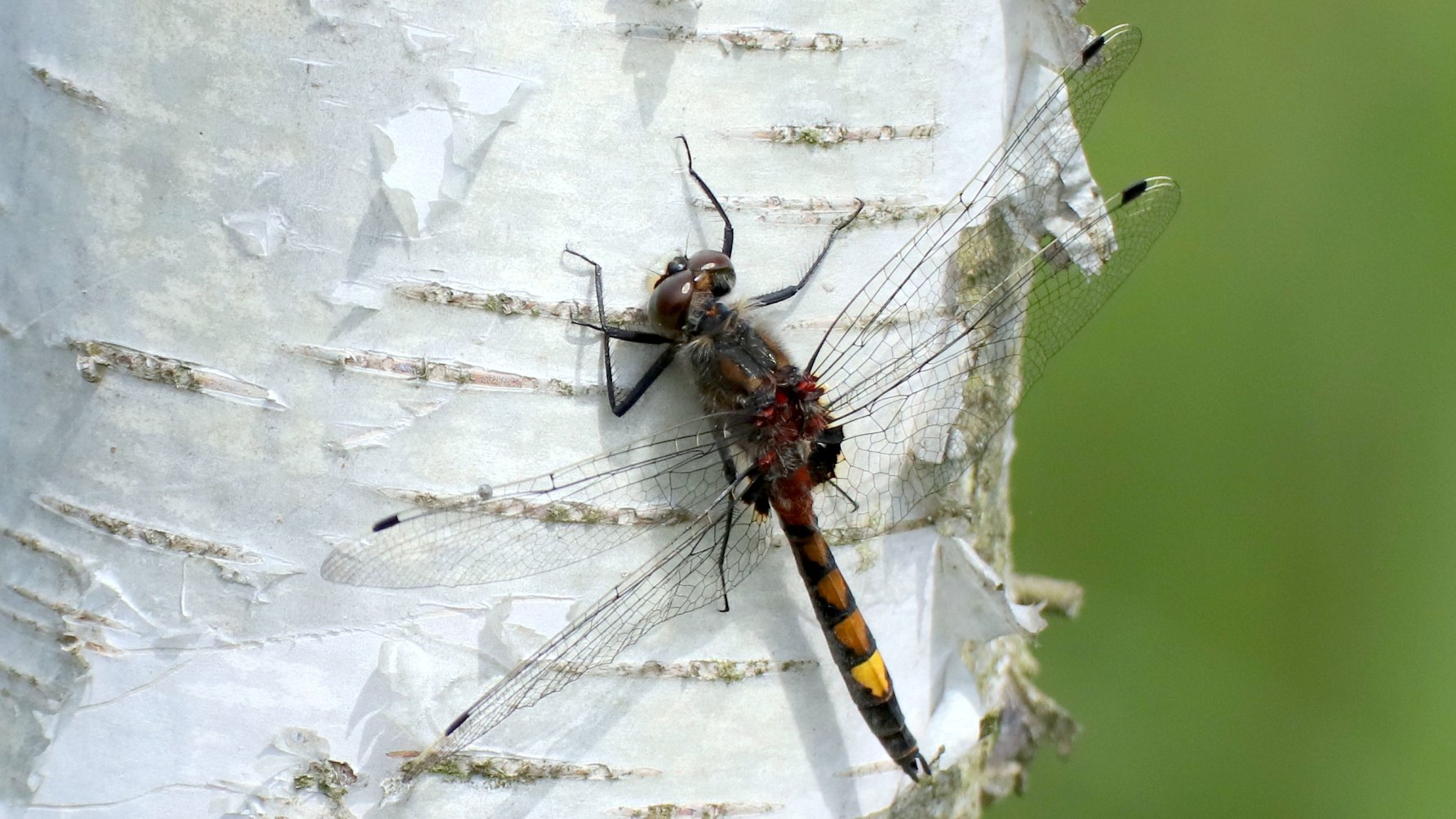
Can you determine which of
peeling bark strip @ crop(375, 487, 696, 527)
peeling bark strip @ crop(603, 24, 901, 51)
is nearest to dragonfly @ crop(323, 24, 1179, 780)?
peeling bark strip @ crop(375, 487, 696, 527)

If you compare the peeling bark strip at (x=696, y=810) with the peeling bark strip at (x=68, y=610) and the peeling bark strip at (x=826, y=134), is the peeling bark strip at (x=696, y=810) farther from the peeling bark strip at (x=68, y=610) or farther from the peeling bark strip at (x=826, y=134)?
the peeling bark strip at (x=826, y=134)

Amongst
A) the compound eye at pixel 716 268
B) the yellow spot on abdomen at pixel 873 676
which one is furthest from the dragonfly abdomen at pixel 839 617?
the compound eye at pixel 716 268

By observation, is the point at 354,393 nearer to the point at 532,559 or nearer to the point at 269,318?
the point at 269,318

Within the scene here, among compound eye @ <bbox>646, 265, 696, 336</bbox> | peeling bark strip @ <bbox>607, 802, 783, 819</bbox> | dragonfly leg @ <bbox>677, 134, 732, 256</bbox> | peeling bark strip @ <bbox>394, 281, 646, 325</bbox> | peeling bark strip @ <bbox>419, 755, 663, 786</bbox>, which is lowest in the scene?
peeling bark strip @ <bbox>607, 802, 783, 819</bbox>

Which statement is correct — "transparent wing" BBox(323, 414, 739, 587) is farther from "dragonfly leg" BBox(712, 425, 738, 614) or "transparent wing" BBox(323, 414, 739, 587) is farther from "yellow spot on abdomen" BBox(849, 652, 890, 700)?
"yellow spot on abdomen" BBox(849, 652, 890, 700)

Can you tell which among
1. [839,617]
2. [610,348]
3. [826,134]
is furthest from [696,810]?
[826,134]

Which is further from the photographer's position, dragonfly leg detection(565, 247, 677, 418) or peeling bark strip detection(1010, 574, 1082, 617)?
peeling bark strip detection(1010, 574, 1082, 617)
